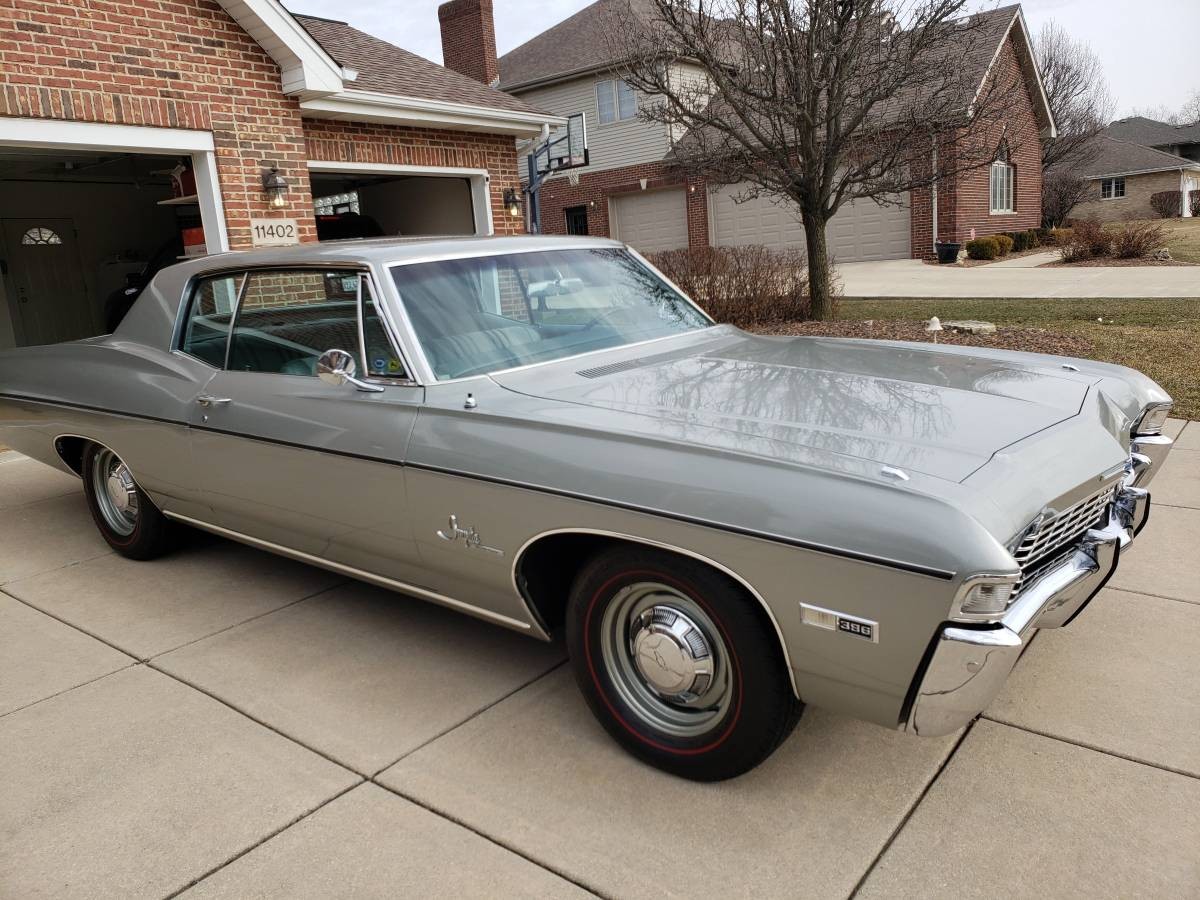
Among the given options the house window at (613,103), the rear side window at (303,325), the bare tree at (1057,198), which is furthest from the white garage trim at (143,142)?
the bare tree at (1057,198)

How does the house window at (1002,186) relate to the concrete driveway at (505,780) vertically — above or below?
above

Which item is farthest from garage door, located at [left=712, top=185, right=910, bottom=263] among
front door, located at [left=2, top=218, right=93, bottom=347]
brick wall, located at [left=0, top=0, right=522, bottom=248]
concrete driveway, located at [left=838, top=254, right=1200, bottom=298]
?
brick wall, located at [left=0, top=0, right=522, bottom=248]

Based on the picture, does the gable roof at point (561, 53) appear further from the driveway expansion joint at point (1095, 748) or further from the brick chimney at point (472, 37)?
the driveway expansion joint at point (1095, 748)

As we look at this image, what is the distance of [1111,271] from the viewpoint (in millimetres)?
17812

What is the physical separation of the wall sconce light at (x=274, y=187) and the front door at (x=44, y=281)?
6380mm

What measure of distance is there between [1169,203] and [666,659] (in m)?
48.9

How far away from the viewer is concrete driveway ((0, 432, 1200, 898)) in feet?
7.72

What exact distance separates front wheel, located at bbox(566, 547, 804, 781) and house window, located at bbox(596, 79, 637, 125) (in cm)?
2530

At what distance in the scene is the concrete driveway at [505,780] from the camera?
2.35 meters

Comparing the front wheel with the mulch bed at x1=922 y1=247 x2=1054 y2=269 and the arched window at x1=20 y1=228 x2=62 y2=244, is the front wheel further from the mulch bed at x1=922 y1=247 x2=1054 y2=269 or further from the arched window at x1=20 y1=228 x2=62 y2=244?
the mulch bed at x1=922 y1=247 x2=1054 y2=269

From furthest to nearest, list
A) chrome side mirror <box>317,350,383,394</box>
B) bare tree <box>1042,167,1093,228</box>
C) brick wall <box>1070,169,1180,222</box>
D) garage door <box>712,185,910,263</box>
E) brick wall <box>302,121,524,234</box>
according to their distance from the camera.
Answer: brick wall <box>1070,169,1180,222</box> → bare tree <box>1042,167,1093,228</box> → garage door <box>712,185,910,263</box> → brick wall <box>302,121,524,234</box> → chrome side mirror <box>317,350,383,394</box>

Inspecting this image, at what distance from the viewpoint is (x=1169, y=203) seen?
42.8m

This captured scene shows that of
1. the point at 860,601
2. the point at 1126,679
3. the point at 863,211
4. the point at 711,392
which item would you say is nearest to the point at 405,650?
the point at 711,392

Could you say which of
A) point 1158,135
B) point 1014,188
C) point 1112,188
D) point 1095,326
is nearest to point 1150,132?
point 1158,135
